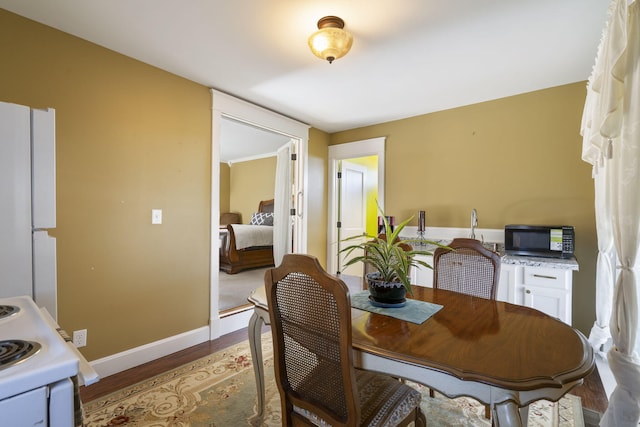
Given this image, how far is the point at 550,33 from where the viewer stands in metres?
1.91

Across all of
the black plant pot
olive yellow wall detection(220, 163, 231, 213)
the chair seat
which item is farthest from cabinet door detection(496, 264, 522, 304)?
olive yellow wall detection(220, 163, 231, 213)

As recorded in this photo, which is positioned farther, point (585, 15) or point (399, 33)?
point (399, 33)

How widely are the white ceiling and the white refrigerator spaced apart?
0.98 meters

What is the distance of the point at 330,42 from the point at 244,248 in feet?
13.6

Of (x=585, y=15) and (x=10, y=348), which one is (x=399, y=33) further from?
(x=10, y=348)

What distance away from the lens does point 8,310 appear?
1.01 metres

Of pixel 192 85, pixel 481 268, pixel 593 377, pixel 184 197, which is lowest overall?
pixel 593 377

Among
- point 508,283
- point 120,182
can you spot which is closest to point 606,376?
point 508,283

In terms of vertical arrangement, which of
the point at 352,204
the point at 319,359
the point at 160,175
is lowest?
the point at 319,359

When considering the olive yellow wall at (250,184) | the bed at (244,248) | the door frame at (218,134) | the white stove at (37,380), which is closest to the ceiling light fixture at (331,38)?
the door frame at (218,134)

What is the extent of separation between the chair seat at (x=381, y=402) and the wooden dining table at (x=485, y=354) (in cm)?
19

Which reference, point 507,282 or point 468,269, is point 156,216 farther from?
point 507,282

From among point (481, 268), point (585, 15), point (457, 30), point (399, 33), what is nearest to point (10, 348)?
point (481, 268)

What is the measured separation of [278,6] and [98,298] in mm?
2284
